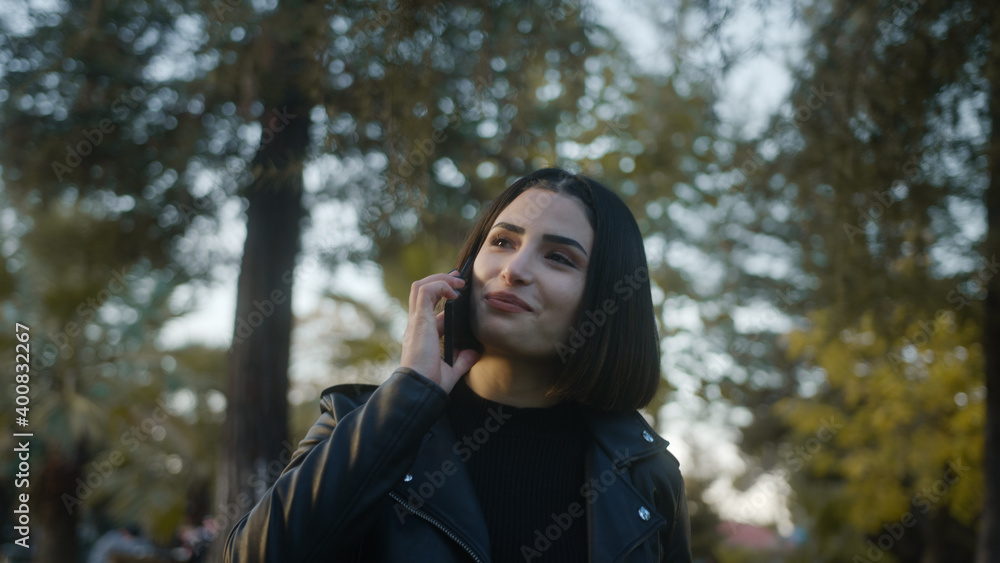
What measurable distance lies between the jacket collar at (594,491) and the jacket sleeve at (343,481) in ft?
0.46

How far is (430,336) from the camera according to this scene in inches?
67.5

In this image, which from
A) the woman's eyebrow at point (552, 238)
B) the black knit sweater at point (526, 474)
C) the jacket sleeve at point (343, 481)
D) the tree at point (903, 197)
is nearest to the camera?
the jacket sleeve at point (343, 481)

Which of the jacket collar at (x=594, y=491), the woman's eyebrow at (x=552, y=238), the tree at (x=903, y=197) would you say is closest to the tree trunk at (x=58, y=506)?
the tree at (x=903, y=197)

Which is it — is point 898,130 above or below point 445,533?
above

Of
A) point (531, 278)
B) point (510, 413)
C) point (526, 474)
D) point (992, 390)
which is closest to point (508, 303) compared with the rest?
point (531, 278)

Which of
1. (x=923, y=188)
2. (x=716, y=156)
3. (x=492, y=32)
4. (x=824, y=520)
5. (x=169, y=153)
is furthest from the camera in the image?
(x=824, y=520)

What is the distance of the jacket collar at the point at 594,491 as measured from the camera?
1.64m

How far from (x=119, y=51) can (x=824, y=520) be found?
40.8ft

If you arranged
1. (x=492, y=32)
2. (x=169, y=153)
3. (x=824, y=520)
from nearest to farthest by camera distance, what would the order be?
(x=492, y=32) → (x=169, y=153) → (x=824, y=520)

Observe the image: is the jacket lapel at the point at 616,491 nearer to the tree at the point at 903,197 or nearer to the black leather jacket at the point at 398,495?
the black leather jacket at the point at 398,495

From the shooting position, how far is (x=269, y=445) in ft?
16.5

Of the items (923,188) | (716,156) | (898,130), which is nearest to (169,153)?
(716,156)

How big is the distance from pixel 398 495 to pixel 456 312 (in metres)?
0.47

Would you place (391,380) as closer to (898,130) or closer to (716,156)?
(898,130)
